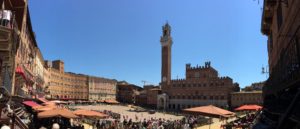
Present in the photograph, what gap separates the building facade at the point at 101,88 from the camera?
354ft

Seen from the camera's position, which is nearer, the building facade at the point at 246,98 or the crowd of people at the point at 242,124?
the crowd of people at the point at 242,124

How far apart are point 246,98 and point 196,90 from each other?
52.6 feet

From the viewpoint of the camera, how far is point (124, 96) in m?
116

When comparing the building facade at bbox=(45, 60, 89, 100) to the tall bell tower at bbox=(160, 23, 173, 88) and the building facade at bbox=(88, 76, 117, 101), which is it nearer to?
the building facade at bbox=(88, 76, 117, 101)

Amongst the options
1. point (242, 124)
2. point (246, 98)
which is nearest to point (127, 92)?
point (246, 98)

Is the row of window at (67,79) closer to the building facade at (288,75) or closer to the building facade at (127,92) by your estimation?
the building facade at (127,92)

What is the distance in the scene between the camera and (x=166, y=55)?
334 feet

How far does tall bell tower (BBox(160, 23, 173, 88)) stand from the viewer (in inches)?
3878

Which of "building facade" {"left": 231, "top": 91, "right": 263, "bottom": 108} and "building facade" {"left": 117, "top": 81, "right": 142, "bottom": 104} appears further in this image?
"building facade" {"left": 117, "top": 81, "right": 142, "bottom": 104}

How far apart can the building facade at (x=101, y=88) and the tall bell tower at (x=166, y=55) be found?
25.7 meters

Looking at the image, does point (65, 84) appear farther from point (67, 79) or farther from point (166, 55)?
point (166, 55)

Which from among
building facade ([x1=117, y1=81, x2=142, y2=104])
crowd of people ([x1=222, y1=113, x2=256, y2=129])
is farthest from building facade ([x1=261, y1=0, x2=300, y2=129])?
building facade ([x1=117, y1=81, x2=142, y2=104])

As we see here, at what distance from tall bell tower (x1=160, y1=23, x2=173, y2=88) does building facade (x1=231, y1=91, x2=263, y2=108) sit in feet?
80.9

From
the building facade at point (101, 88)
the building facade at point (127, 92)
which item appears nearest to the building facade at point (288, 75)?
the building facade at point (101, 88)
